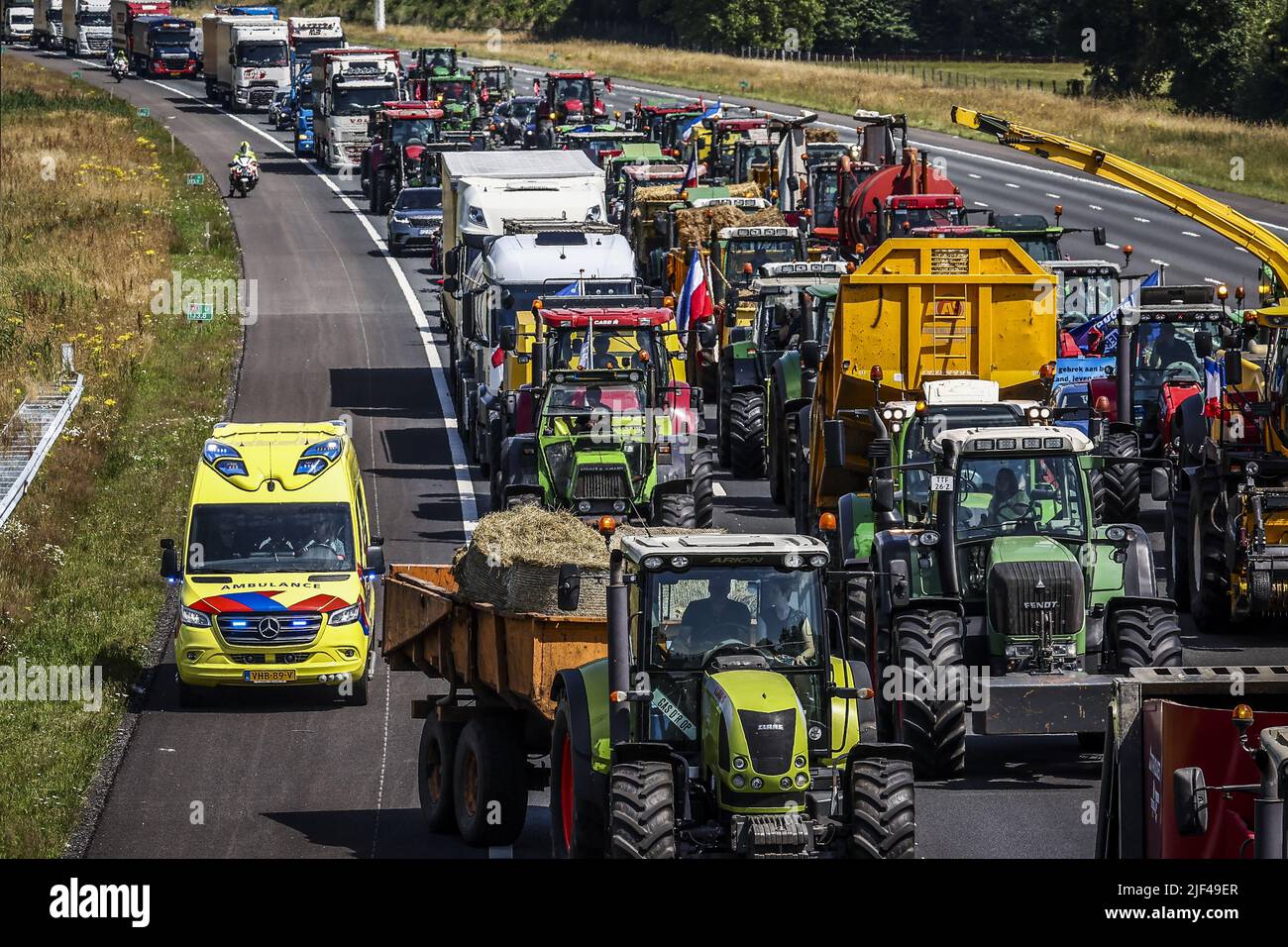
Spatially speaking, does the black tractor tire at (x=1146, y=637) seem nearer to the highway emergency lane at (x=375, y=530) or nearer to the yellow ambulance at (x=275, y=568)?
the highway emergency lane at (x=375, y=530)

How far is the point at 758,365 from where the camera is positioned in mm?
31844

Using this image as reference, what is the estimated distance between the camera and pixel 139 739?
2075 cm

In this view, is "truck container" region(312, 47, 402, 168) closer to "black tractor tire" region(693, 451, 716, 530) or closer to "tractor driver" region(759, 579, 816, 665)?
"black tractor tire" region(693, 451, 716, 530)

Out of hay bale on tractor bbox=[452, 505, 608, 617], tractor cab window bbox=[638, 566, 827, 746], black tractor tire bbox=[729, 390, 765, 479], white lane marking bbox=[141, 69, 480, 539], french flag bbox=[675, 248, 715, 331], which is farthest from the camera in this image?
french flag bbox=[675, 248, 715, 331]

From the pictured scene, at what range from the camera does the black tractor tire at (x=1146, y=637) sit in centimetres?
1772

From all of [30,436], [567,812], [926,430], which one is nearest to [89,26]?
[30,436]

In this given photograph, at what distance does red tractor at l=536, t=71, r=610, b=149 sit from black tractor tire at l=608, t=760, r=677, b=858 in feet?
182

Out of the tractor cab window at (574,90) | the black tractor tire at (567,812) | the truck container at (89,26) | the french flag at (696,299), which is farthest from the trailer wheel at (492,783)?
the truck container at (89,26)

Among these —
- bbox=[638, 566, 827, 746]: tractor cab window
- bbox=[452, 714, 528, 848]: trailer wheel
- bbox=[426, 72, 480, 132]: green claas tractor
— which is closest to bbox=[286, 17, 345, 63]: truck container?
bbox=[426, 72, 480, 132]: green claas tractor

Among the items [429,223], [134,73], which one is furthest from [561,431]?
[134,73]

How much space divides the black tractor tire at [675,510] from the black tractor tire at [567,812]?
386 inches

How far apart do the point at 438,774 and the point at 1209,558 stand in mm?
9208

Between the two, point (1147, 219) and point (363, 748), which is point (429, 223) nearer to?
point (1147, 219)

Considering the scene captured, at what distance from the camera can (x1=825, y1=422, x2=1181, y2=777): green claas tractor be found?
690 inches
